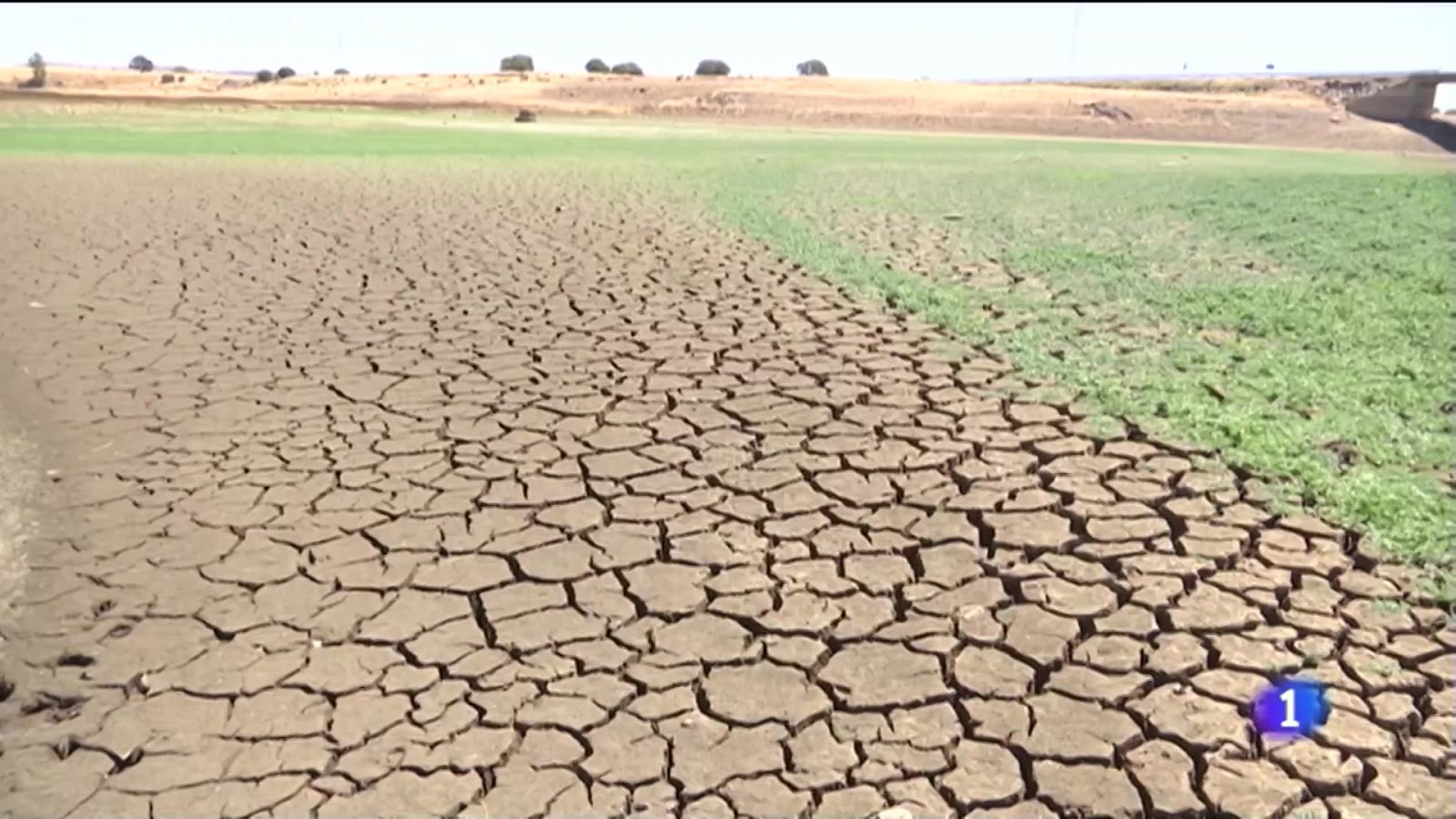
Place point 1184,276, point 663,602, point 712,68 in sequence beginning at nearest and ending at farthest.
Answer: point 663,602 → point 1184,276 → point 712,68

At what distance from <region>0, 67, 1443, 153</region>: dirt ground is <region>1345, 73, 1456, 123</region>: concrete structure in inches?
73.3

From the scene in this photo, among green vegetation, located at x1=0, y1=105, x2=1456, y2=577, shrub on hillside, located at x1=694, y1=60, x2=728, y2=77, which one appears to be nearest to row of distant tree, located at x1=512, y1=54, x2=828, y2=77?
shrub on hillside, located at x1=694, y1=60, x2=728, y2=77

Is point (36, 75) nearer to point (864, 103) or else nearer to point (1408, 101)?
point (864, 103)

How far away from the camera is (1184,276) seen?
9211 millimetres

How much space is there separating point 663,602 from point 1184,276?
7.10m

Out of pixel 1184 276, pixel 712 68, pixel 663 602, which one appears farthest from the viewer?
pixel 712 68

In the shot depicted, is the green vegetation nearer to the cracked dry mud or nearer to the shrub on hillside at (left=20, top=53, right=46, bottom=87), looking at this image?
the cracked dry mud

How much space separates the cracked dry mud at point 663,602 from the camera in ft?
9.23

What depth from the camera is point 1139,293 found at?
8.42 meters

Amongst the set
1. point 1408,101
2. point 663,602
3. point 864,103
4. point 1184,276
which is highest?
point 864,103

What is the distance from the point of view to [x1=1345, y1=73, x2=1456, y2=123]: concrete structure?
50.9 m

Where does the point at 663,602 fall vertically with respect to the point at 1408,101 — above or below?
below

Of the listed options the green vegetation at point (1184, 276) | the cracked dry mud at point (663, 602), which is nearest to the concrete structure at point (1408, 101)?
the green vegetation at point (1184, 276)

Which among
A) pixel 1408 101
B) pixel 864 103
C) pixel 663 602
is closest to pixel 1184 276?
pixel 663 602
